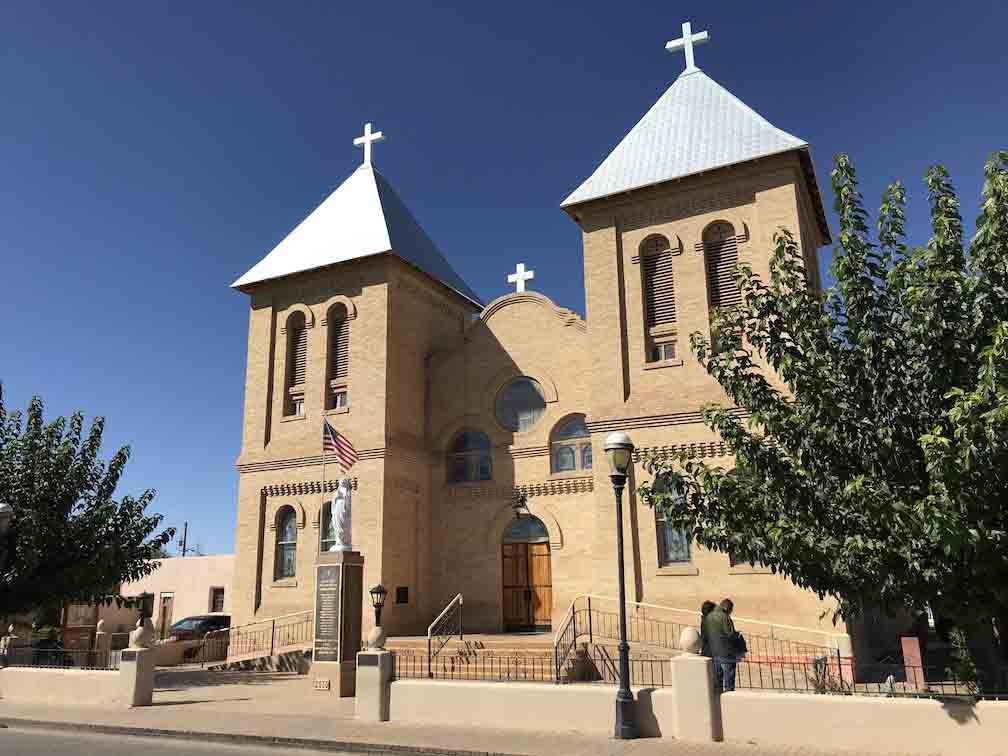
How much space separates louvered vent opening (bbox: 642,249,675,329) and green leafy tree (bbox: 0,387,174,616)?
13811 millimetres


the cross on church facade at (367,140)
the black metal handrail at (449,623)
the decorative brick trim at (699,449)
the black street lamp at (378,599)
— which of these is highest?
the cross on church facade at (367,140)

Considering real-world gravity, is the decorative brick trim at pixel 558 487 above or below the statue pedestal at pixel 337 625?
above

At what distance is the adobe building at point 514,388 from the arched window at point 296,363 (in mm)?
58

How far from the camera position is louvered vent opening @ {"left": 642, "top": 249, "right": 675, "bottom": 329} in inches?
758

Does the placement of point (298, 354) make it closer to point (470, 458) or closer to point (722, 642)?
point (470, 458)

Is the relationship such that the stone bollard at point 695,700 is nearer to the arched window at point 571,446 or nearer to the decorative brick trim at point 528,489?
the decorative brick trim at point 528,489

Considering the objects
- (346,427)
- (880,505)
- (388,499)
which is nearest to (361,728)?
(880,505)

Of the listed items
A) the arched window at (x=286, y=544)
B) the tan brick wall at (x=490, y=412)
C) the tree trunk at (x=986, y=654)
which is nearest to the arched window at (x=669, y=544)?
the tan brick wall at (x=490, y=412)

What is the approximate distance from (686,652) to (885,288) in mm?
5182

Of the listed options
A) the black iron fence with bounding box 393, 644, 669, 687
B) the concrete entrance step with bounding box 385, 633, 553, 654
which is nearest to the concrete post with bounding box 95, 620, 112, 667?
the concrete entrance step with bounding box 385, 633, 553, 654

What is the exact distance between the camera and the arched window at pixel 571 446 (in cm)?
2109

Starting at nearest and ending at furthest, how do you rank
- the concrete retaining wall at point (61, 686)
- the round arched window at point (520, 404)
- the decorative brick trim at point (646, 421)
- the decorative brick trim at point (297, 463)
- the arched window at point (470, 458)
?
the concrete retaining wall at point (61, 686), the decorative brick trim at point (646, 421), the decorative brick trim at point (297, 463), the round arched window at point (520, 404), the arched window at point (470, 458)

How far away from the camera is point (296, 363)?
23.7 meters

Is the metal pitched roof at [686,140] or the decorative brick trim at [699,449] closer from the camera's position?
the decorative brick trim at [699,449]
